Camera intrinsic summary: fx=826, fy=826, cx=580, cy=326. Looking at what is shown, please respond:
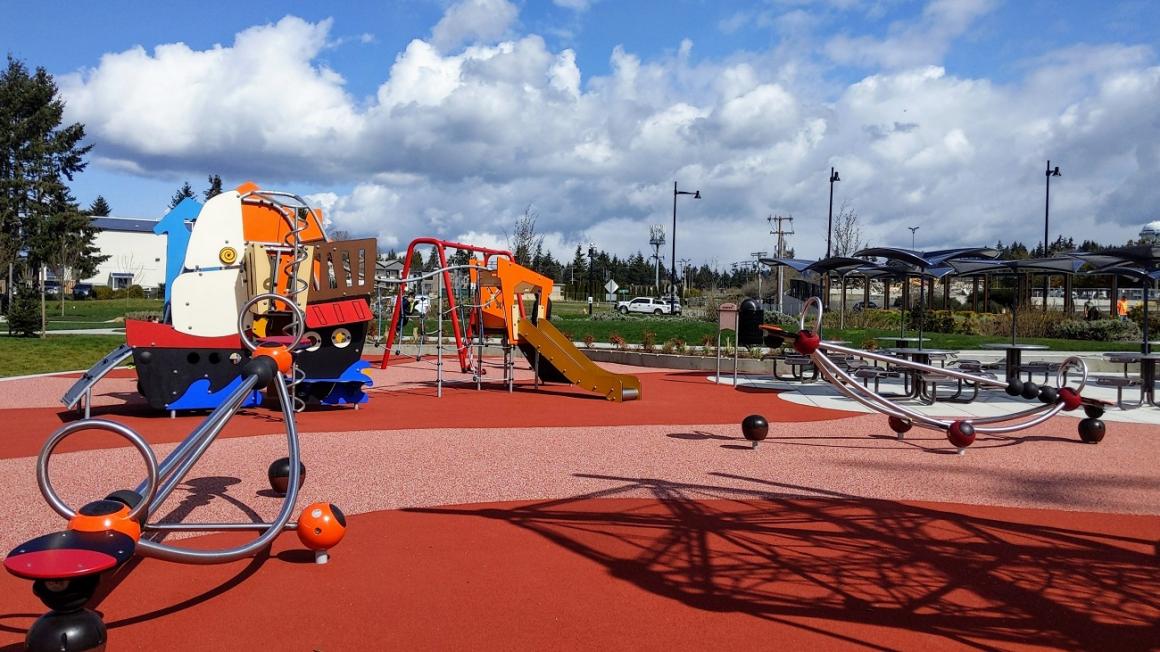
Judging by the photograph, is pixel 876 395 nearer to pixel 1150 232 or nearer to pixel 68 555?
pixel 68 555

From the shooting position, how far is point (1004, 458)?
8766 mm

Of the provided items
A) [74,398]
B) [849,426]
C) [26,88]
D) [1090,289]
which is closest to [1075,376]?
[849,426]

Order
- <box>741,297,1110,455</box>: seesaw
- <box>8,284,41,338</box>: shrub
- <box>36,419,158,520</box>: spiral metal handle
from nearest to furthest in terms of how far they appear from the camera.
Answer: <box>36,419,158,520</box>: spiral metal handle < <box>741,297,1110,455</box>: seesaw < <box>8,284,41,338</box>: shrub

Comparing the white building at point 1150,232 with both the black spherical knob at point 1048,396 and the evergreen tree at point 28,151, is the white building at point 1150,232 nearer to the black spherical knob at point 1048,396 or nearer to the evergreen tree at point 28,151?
the black spherical knob at point 1048,396

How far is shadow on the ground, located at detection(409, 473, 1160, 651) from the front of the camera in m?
4.11

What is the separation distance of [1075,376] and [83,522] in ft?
64.5

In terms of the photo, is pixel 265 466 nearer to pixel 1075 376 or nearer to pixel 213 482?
pixel 213 482

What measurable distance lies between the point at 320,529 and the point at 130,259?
103 meters

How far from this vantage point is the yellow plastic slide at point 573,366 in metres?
13.8

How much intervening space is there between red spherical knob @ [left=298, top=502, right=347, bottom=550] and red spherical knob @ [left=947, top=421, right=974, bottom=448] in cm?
618

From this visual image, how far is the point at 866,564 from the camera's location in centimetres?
502

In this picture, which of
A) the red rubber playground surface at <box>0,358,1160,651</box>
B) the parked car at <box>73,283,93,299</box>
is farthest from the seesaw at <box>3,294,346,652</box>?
the parked car at <box>73,283,93,299</box>

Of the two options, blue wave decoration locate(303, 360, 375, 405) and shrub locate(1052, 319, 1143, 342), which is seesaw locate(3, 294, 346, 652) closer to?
blue wave decoration locate(303, 360, 375, 405)

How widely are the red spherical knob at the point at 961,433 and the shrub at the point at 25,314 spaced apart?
25.9m
